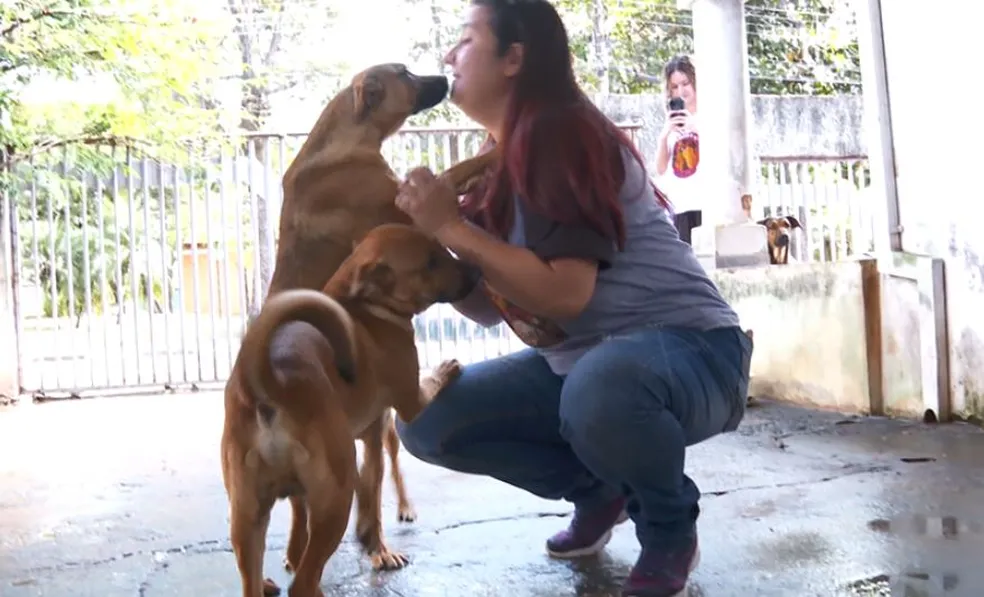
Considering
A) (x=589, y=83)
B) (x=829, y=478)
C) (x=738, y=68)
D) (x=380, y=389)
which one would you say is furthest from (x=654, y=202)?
(x=589, y=83)

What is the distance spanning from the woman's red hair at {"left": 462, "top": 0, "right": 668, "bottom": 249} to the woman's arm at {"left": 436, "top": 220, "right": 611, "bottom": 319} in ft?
0.31

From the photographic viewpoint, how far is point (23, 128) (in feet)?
23.1

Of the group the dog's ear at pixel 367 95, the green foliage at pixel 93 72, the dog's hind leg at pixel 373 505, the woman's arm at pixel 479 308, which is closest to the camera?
the dog's hind leg at pixel 373 505

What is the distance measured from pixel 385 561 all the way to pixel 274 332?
0.89 m

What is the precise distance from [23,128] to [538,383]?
5882mm

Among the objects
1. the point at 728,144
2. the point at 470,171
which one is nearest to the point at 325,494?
the point at 470,171

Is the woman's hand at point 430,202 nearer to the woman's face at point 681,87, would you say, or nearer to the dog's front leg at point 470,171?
the dog's front leg at point 470,171

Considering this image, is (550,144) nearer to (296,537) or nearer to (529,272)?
(529,272)

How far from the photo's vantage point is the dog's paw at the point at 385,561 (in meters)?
2.55

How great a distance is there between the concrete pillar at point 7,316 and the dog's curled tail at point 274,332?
5892 mm

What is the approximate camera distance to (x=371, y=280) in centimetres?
229

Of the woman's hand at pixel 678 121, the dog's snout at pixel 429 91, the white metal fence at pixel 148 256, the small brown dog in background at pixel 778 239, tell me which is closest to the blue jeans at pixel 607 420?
the dog's snout at pixel 429 91

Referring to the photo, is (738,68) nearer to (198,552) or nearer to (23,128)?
(198,552)

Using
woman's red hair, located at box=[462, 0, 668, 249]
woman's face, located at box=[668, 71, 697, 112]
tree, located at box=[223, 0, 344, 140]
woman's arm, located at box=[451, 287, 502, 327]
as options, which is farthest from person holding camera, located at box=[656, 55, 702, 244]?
tree, located at box=[223, 0, 344, 140]
